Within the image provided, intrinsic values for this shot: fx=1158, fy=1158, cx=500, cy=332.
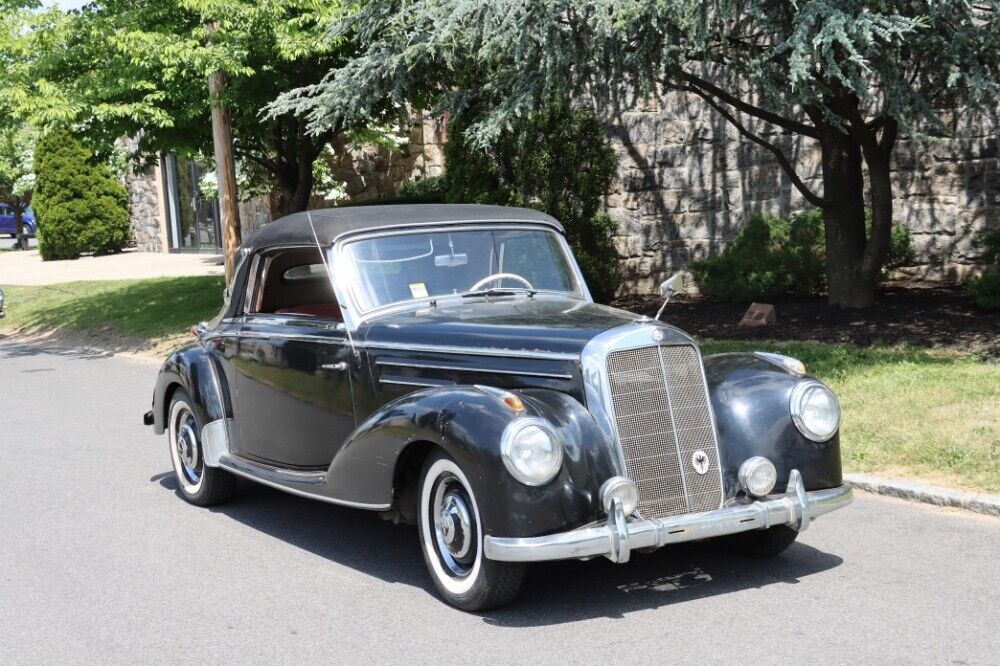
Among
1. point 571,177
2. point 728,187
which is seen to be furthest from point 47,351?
point 728,187

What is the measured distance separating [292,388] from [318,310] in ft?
2.53

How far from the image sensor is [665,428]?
5.25 meters

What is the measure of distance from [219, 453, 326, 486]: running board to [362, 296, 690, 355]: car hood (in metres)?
0.81

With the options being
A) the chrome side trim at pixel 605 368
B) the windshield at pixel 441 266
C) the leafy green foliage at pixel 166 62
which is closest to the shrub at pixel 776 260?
the leafy green foliage at pixel 166 62

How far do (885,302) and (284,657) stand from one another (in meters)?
9.06

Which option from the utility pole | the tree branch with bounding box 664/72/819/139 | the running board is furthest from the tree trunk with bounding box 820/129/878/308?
the running board

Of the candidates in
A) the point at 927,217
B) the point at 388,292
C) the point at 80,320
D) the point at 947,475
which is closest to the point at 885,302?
the point at 927,217

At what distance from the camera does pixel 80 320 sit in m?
18.4

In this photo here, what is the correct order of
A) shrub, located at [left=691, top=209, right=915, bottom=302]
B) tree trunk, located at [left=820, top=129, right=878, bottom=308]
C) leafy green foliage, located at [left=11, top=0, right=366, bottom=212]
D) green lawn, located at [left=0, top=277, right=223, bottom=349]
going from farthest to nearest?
green lawn, located at [left=0, top=277, right=223, bottom=349], leafy green foliage, located at [left=11, top=0, right=366, bottom=212], shrub, located at [left=691, top=209, right=915, bottom=302], tree trunk, located at [left=820, top=129, right=878, bottom=308]

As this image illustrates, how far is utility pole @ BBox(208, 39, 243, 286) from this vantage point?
14180 mm

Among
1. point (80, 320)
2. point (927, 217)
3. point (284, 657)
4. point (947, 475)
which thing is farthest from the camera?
point (80, 320)

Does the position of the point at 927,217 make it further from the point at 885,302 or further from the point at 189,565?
the point at 189,565

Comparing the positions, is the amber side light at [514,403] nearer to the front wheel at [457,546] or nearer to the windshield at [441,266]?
the front wheel at [457,546]

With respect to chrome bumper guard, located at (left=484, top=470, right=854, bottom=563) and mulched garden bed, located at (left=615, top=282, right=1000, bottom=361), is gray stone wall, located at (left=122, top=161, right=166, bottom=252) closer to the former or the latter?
mulched garden bed, located at (left=615, top=282, right=1000, bottom=361)
